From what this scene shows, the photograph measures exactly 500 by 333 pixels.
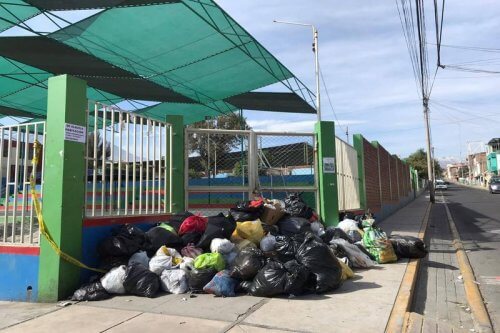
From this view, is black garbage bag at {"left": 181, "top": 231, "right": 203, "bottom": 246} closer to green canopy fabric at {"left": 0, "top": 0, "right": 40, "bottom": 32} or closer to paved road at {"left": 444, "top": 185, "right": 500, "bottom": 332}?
paved road at {"left": 444, "top": 185, "right": 500, "bottom": 332}

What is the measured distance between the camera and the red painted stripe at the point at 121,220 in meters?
5.84

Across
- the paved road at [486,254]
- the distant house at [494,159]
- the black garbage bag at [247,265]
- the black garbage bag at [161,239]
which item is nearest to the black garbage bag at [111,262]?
the black garbage bag at [161,239]

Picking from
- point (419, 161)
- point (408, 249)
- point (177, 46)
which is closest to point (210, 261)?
point (408, 249)

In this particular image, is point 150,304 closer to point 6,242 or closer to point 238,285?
point 238,285

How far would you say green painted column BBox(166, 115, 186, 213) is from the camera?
8180mm

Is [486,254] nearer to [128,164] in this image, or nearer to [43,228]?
[128,164]

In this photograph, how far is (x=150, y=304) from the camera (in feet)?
16.5

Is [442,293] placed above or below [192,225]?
below

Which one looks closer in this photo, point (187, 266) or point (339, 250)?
point (187, 266)

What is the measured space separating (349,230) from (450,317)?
401 cm

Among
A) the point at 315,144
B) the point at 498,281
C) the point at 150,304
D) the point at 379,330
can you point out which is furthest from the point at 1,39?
the point at 498,281

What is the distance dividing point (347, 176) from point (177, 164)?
17.1 ft

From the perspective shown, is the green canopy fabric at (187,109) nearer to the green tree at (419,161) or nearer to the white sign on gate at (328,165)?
the white sign on gate at (328,165)

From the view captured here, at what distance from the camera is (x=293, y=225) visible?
7699mm
